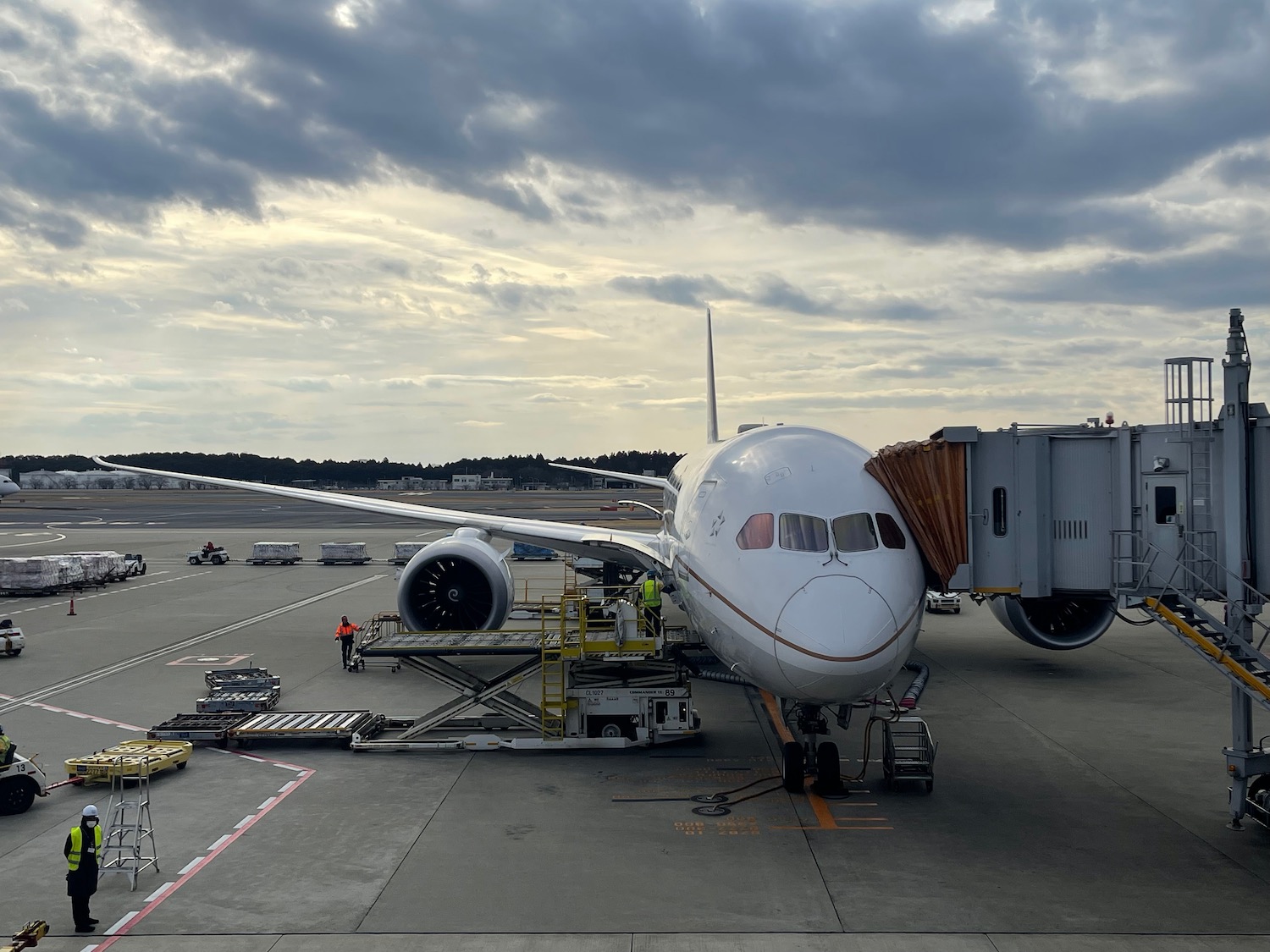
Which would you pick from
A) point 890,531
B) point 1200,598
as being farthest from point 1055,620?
point 890,531

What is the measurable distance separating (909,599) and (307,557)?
167 feet

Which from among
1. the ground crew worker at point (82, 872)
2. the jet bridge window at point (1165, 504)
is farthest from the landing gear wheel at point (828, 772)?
the ground crew worker at point (82, 872)

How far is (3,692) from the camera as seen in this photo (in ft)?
75.2

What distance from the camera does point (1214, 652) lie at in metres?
13.3

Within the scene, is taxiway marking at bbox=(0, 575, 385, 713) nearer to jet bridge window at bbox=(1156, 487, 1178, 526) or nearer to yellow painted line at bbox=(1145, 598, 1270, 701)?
yellow painted line at bbox=(1145, 598, 1270, 701)

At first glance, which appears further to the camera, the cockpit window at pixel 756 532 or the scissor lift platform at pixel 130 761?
the scissor lift platform at pixel 130 761

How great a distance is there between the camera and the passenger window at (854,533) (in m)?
13.5

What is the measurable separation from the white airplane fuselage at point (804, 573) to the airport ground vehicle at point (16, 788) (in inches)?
391

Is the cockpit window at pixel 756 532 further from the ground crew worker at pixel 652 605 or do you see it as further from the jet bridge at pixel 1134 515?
the ground crew worker at pixel 652 605

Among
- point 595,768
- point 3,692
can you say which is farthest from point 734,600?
point 3,692

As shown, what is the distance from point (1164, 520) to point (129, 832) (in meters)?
14.6

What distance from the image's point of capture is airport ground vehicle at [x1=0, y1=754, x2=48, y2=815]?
14500mm

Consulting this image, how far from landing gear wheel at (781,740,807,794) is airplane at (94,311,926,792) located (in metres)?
0.02

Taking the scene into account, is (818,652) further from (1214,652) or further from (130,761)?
(130,761)
